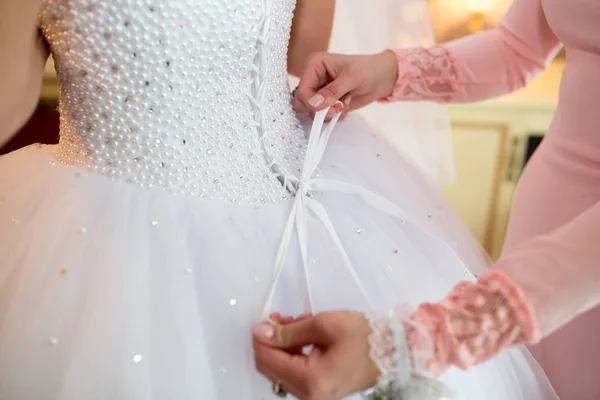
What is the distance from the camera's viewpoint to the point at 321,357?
0.37 meters

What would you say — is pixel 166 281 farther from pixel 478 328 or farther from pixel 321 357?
pixel 478 328

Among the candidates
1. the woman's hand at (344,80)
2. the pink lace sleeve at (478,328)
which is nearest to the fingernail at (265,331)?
the pink lace sleeve at (478,328)

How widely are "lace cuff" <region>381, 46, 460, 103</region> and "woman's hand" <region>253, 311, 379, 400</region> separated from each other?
41cm

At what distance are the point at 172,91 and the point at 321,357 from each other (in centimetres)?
31

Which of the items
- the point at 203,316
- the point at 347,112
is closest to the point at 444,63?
the point at 347,112

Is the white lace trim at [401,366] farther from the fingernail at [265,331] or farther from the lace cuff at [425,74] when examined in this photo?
the lace cuff at [425,74]

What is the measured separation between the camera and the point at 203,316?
438 mm

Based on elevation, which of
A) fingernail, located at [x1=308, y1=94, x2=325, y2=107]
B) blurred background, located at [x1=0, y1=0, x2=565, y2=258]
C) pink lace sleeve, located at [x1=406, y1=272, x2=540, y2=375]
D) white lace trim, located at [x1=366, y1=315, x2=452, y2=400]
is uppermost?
fingernail, located at [x1=308, y1=94, x2=325, y2=107]

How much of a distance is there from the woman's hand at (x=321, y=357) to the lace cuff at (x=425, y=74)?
1.35 ft

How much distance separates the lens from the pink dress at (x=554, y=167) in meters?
0.39

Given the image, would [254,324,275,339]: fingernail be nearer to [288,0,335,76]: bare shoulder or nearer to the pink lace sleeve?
the pink lace sleeve

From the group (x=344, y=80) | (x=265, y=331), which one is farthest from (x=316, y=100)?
(x=265, y=331)

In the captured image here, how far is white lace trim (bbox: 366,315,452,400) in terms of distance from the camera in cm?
37

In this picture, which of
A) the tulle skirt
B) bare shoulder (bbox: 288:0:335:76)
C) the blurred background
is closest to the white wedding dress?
the tulle skirt
